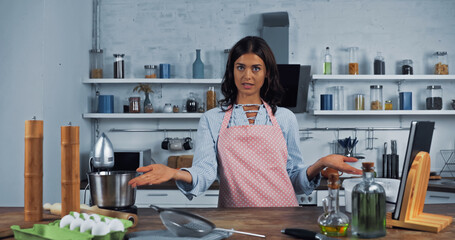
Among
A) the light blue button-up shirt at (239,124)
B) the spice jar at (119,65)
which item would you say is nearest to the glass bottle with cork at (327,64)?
the spice jar at (119,65)

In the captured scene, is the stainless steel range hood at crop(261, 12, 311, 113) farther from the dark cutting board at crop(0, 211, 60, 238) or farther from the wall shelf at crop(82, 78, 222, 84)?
the dark cutting board at crop(0, 211, 60, 238)

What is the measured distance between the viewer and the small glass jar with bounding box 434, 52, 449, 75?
4.00 metres

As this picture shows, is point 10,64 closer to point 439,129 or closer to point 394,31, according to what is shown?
point 394,31

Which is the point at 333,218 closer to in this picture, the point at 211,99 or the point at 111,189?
the point at 111,189

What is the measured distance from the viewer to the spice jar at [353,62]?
3.99m

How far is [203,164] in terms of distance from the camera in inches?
75.0

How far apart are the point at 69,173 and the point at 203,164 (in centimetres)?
65

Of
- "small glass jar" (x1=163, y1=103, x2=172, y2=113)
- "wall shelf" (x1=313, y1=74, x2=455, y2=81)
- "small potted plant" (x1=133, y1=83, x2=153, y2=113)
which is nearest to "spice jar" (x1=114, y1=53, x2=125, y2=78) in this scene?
"small potted plant" (x1=133, y1=83, x2=153, y2=113)

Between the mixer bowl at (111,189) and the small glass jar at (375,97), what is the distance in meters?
3.04

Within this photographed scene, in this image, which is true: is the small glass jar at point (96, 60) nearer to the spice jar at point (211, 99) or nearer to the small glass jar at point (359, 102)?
the spice jar at point (211, 99)

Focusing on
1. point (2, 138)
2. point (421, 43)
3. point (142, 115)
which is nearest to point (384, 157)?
point (421, 43)

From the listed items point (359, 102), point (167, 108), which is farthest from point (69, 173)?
point (359, 102)

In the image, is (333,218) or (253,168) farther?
(253,168)

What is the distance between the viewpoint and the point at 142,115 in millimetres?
3910
